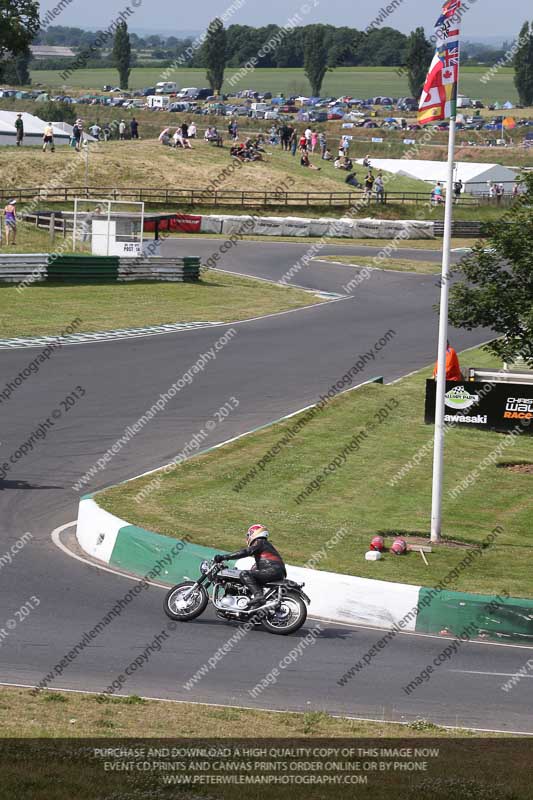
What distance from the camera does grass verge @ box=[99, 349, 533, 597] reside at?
15.8 meters

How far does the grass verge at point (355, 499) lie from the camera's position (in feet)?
51.8

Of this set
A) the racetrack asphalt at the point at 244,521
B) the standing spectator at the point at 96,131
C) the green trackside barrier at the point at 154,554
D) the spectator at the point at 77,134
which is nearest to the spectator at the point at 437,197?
the spectator at the point at 77,134

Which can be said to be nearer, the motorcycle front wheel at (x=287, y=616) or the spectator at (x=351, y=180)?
the motorcycle front wheel at (x=287, y=616)

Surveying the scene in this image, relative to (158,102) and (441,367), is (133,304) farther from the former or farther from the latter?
(158,102)

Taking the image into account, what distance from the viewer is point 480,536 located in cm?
1733

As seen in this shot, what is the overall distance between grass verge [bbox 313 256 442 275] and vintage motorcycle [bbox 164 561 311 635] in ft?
119

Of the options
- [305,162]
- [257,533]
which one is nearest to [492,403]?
[257,533]

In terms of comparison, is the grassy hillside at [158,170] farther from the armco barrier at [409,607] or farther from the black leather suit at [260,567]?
the black leather suit at [260,567]

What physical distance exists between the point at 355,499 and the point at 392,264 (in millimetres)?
31971

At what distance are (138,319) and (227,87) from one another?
165m

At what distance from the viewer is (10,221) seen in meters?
43.5

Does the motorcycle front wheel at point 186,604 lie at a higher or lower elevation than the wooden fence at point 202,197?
lower

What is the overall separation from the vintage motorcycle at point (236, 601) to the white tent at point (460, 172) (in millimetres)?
63347

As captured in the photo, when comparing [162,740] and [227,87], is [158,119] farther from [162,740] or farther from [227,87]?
[162,740]
